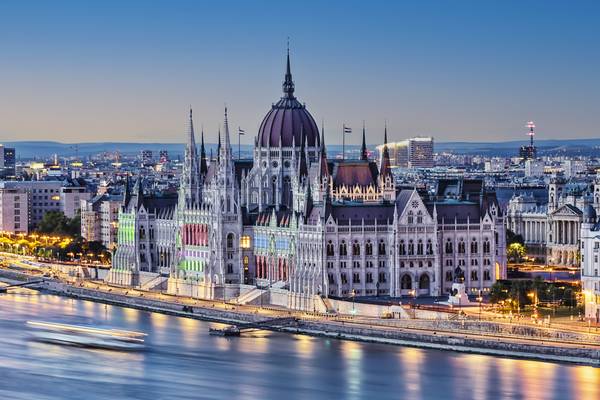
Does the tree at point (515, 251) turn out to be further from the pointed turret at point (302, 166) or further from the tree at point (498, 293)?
the tree at point (498, 293)

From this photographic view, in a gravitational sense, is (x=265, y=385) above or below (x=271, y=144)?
below

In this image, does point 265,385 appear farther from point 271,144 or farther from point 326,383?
point 271,144

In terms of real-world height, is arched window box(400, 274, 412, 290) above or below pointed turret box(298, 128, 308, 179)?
below

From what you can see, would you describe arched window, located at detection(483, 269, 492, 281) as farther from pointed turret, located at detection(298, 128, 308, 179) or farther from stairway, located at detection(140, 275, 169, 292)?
stairway, located at detection(140, 275, 169, 292)

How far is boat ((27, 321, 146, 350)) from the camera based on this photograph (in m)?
75.9

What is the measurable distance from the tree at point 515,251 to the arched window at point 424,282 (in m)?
18.7

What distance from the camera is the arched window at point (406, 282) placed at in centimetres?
8475

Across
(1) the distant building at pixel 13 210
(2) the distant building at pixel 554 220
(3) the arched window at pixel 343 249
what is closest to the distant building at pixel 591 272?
(3) the arched window at pixel 343 249

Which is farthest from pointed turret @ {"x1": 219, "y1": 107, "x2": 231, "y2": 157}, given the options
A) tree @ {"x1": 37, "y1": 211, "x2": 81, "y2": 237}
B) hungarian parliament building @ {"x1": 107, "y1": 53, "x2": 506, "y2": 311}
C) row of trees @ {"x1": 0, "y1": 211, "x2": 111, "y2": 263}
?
tree @ {"x1": 37, "y1": 211, "x2": 81, "y2": 237}

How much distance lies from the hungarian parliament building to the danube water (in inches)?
277

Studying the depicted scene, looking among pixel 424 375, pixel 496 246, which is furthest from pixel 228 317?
pixel 424 375

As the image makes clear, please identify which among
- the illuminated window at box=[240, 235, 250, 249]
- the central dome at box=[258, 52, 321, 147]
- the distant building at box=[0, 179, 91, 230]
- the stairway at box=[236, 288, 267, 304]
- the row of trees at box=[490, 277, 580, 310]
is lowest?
the stairway at box=[236, 288, 267, 304]

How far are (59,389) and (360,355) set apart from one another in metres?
13.5

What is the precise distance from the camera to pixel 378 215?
278 ft
